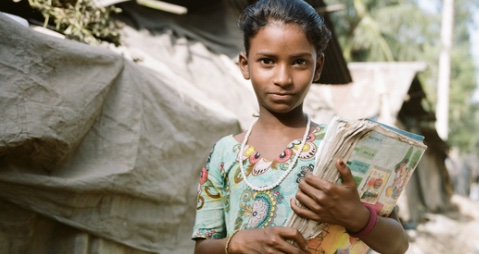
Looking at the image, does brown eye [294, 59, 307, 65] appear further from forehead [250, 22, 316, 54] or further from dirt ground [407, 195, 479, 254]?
dirt ground [407, 195, 479, 254]

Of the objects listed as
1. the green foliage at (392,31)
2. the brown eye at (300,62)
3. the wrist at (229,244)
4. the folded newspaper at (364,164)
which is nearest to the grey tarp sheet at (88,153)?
the wrist at (229,244)

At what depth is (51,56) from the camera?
2.35 meters

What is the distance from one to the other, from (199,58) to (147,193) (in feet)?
8.64

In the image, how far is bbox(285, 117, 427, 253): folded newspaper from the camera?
4.11 ft

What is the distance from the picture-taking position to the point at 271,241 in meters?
1.31

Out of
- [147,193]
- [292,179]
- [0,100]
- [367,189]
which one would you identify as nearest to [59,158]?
Result: [0,100]

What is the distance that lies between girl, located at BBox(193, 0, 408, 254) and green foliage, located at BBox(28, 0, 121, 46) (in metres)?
2.05

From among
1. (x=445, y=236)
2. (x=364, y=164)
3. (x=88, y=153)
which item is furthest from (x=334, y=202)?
(x=445, y=236)

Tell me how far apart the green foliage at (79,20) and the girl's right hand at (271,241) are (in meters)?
2.32

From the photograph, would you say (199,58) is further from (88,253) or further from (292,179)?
(292,179)

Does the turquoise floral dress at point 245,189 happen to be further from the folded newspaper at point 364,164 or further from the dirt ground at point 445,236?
the dirt ground at point 445,236

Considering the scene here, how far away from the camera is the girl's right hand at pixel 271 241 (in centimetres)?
130

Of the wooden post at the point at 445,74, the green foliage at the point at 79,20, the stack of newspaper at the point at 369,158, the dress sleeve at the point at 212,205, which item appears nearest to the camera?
the stack of newspaper at the point at 369,158

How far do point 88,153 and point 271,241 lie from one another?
1479mm
